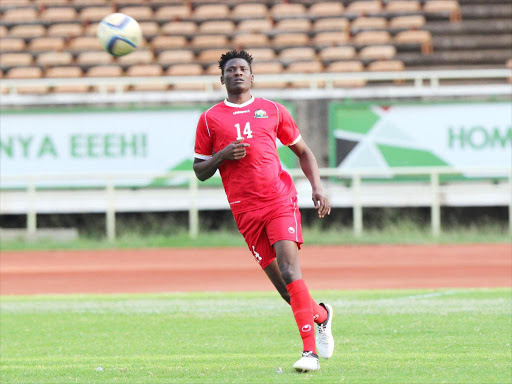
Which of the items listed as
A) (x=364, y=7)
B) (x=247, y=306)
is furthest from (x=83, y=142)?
(x=247, y=306)

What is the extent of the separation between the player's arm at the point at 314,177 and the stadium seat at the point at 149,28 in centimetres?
1892

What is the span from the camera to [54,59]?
24.2 meters

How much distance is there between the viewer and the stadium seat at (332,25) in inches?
970

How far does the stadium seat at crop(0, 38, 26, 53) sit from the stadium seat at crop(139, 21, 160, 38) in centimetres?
319

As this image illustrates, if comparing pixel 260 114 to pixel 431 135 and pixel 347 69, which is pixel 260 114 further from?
pixel 347 69

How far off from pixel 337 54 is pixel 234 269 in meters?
9.21

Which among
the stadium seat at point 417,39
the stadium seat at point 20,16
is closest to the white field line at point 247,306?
the stadium seat at point 417,39

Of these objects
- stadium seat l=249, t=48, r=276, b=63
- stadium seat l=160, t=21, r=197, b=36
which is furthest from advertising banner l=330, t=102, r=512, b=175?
stadium seat l=160, t=21, r=197, b=36

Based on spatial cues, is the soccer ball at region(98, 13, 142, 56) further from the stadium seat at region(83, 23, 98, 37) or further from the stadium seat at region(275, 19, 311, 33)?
the stadium seat at region(83, 23, 98, 37)

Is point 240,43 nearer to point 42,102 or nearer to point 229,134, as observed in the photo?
point 42,102

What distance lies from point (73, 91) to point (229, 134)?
682 inches

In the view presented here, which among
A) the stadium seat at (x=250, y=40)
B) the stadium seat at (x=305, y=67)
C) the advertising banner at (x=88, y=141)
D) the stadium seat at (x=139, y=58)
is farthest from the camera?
the stadium seat at (x=250, y=40)

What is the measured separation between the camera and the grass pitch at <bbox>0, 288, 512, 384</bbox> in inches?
245

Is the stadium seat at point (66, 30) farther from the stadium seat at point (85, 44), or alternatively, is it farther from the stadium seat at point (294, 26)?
the stadium seat at point (294, 26)
